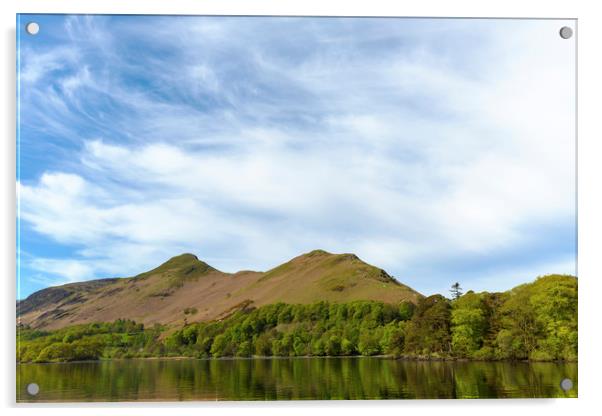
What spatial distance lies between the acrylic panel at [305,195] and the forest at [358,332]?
0.02 metres

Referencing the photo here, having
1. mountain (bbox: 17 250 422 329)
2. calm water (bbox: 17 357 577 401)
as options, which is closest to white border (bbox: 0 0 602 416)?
calm water (bbox: 17 357 577 401)

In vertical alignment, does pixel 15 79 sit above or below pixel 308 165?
above

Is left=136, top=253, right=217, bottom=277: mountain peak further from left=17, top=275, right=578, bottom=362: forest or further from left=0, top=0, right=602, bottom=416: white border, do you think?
left=0, top=0, right=602, bottom=416: white border

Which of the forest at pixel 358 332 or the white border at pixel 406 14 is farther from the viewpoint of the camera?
the forest at pixel 358 332

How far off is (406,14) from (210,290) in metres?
3.29

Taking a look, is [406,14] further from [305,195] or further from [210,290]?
[210,290]

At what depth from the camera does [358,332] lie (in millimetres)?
6605

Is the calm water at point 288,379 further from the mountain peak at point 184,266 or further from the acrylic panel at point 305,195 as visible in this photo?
the mountain peak at point 184,266

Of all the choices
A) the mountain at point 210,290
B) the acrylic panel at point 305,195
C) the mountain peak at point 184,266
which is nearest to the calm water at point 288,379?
the acrylic panel at point 305,195

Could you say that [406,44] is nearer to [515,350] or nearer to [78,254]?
[515,350]

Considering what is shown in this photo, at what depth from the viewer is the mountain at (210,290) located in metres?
6.43

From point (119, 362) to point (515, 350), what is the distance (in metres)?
3.80

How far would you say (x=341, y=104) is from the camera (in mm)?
6605

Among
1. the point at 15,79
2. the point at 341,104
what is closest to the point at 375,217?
the point at 341,104
